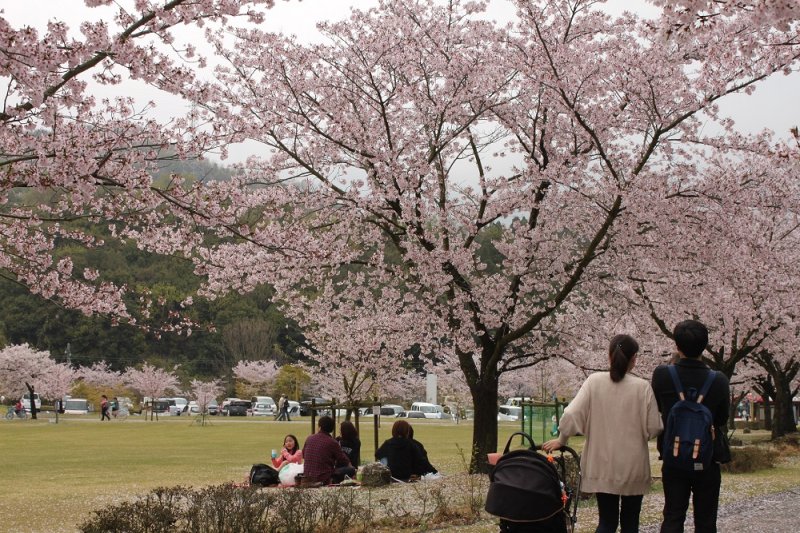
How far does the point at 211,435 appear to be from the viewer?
37.9 m

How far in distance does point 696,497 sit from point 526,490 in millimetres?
1189

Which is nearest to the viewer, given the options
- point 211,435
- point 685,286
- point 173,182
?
point 173,182

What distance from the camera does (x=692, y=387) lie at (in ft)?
17.5

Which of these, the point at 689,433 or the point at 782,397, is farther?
the point at 782,397

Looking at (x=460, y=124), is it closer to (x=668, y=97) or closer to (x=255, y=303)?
(x=668, y=97)

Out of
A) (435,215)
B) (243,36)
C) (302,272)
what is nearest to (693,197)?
(435,215)

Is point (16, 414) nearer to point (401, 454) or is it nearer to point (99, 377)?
point (99, 377)

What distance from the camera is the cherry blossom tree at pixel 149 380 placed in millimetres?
72375

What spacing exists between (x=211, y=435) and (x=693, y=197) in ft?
94.8

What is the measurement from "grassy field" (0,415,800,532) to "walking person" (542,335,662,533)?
3.57 metres

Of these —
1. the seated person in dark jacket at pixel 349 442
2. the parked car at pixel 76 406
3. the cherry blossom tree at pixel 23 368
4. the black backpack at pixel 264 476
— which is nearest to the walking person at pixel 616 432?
the black backpack at pixel 264 476

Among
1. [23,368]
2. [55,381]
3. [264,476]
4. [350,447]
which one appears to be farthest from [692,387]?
[23,368]

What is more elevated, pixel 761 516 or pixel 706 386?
pixel 706 386

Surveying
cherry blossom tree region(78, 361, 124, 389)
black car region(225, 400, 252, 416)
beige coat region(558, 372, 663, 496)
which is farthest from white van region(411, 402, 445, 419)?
beige coat region(558, 372, 663, 496)
